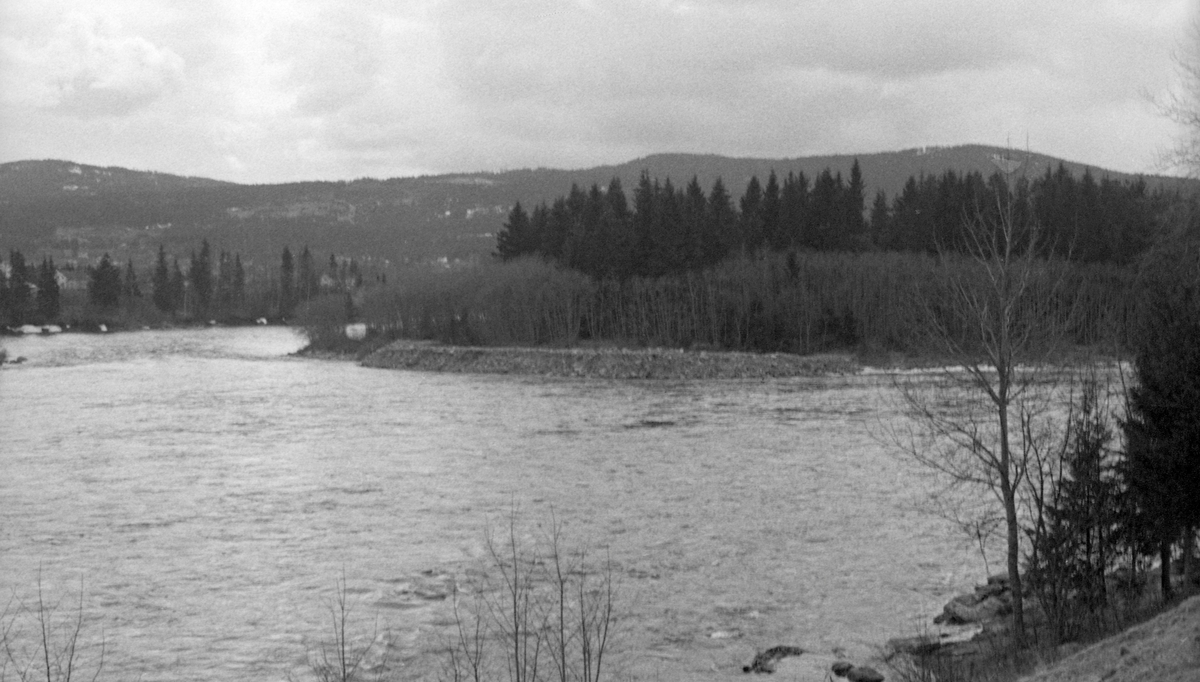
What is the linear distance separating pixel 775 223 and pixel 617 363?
34605mm

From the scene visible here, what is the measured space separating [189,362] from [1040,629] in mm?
73504

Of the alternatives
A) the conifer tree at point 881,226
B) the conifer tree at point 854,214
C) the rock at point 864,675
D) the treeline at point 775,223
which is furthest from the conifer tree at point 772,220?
the rock at point 864,675

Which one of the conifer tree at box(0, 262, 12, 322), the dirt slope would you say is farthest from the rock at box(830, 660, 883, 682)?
the conifer tree at box(0, 262, 12, 322)

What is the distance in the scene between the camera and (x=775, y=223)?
324ft

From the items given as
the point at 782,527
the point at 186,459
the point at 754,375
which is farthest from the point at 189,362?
the point at 782,527

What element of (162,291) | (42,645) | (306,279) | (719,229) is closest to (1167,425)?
(42,645)

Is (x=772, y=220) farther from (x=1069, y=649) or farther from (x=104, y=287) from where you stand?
(x=1069, y=649)

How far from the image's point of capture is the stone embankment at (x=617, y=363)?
67000 mm

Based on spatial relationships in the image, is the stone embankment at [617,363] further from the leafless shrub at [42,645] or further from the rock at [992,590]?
the leafless shrub at [42,645]

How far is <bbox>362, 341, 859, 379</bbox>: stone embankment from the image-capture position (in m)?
67.0

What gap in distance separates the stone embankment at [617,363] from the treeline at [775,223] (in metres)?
14.6

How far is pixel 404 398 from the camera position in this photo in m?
53.2

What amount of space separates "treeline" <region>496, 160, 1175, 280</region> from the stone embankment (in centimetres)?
1464

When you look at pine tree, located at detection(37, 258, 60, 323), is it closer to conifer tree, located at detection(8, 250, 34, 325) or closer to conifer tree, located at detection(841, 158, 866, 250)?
conifer tree, located at detection(8, 250, 34, 325)
